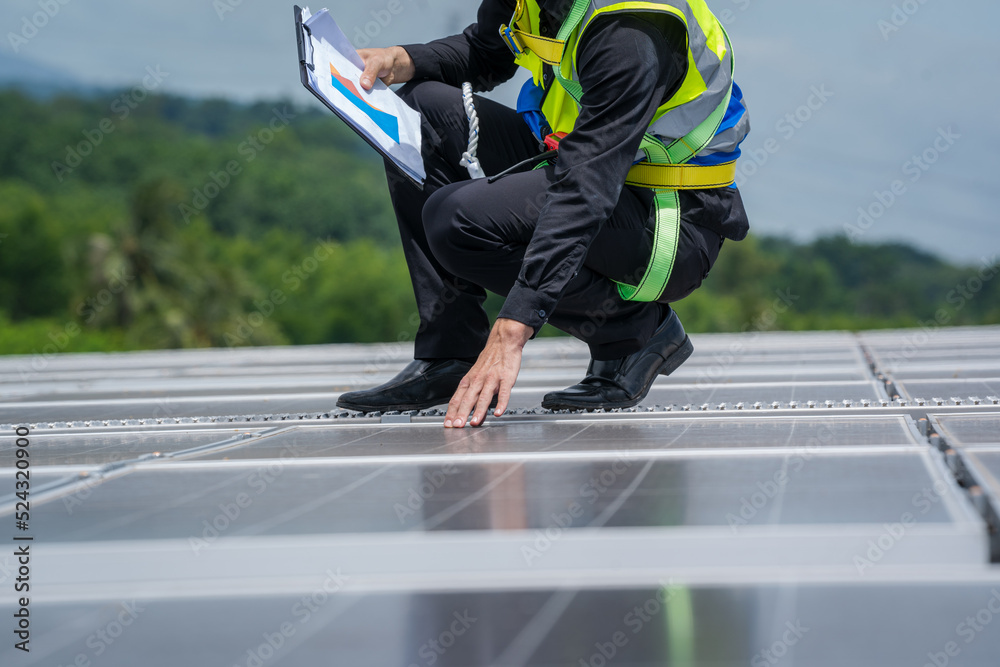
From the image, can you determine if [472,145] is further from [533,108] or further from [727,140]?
[727,140]

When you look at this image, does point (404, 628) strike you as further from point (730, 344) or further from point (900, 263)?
point (900, 263)

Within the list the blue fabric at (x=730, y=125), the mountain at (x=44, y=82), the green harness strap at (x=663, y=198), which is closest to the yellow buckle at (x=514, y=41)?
the green harness strap at (x=663, y=198)

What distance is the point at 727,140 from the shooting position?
2.07 metres

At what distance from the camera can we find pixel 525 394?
2520mm

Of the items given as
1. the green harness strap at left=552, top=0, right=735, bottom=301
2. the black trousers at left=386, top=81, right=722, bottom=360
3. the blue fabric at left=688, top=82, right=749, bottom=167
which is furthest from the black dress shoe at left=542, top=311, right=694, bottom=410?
the blue fabric at left=688, top=82, right=749, bottom=167

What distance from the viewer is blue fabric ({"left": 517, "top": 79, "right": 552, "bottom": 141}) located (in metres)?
2.31

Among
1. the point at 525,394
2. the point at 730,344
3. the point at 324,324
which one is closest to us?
the point at 525,394

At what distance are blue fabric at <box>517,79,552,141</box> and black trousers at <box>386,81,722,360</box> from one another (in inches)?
1.6

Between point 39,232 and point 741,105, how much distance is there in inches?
1415

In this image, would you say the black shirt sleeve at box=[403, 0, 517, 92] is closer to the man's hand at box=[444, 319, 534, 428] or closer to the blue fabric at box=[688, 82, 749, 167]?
the blue fabric at box=[688, 82, 749, 167]

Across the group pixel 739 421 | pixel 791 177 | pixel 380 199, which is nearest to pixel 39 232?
pixel 380 199

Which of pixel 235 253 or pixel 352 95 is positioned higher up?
pixel 352 95

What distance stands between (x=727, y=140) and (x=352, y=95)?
0.82 m

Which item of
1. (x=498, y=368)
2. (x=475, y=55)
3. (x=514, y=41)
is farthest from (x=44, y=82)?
(x=498, y=368)
